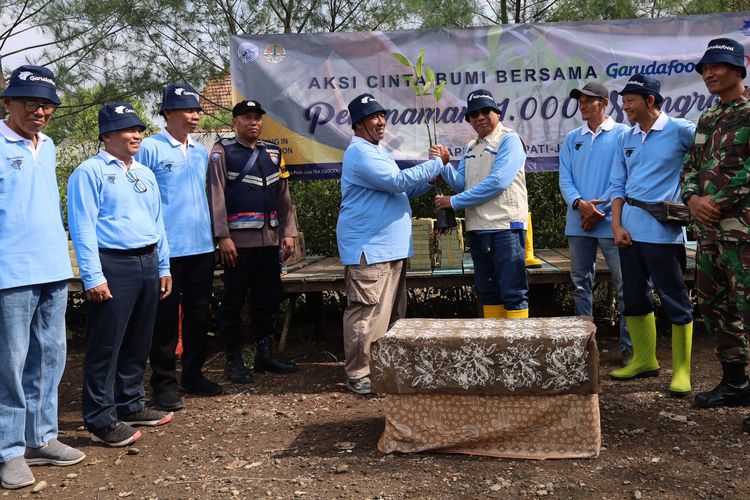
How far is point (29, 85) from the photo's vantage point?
11.7ft

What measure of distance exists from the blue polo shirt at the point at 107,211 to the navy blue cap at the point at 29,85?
1.42 feet

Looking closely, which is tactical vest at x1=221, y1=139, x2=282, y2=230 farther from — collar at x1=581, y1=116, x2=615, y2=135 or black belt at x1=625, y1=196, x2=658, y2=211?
black belt at x1=625, y1=196, x2=658, y2=211

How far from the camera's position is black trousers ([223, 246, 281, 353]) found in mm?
5230

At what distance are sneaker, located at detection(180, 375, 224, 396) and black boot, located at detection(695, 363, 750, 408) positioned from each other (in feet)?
10.1

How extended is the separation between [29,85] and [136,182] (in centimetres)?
77

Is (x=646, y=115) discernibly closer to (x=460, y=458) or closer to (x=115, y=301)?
(x=460, y=458)

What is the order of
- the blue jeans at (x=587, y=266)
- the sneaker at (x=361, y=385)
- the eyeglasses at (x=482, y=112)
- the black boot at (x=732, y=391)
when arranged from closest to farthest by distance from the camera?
the black boot at (x=732, y=391)
the eyeglasses at (x=482, y=112)
the sneaker at (x=361, y=385)
the blue jeans at (x=587, y=266)

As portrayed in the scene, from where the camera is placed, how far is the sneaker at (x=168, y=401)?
4.77m

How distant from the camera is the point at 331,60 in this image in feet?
20.6

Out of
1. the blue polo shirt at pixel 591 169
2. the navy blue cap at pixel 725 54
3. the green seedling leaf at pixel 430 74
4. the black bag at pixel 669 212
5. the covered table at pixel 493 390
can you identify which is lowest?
the covered table at pixel 493 390

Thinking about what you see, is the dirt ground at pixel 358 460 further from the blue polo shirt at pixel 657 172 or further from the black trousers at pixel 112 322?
the blue polo shirt at pixel 657 172

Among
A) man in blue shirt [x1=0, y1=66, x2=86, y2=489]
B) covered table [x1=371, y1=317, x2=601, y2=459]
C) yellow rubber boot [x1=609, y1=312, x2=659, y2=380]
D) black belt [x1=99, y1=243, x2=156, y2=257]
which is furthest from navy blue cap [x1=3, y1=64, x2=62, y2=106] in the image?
yellow rubber boot [x1=609, y1=312, x2=659, y2=380]

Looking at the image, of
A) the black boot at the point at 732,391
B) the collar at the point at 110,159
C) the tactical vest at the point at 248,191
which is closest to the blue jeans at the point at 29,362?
the collar at the point at 110,159

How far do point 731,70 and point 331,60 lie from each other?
325 cm
